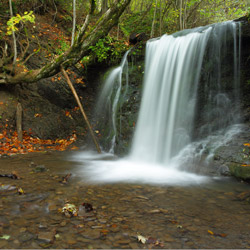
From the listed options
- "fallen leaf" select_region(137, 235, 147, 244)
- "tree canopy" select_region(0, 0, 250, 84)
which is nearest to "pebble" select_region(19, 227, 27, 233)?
"fallen leaf" select_region(137, 235, 147, 244)

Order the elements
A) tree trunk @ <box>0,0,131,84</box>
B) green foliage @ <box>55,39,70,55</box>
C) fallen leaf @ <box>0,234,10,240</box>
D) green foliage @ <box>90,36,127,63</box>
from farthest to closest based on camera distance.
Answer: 1. green foliage @ <box>55,39,70,55</box>
2. green foliage @ <box>90,36,127,63</box>
3. tree trunk @ <box>0,0,131,84</box>
4. fallen leaf @ <box>0,234,10,240</box>

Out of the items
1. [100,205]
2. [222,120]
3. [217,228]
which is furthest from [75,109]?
[217,228]

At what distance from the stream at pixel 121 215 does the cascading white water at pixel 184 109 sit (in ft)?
2.84

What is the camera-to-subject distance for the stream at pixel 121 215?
75.3 inches

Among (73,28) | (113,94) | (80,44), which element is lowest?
(113,94)

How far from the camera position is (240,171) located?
160 inches

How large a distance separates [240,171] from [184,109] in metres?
2.24

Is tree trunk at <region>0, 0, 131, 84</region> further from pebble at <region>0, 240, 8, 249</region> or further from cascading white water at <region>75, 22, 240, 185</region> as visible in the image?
pebble at <region>0, 240, 8, 249</region>

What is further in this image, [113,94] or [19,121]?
[113,94]

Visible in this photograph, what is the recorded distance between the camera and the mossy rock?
3.92m

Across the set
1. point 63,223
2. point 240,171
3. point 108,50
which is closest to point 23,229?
point 63,223

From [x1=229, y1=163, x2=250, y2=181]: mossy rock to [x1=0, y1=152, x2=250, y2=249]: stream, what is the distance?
25 centimetres

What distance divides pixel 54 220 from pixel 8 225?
430 millimetres

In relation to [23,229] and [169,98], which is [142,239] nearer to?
[23,229]
